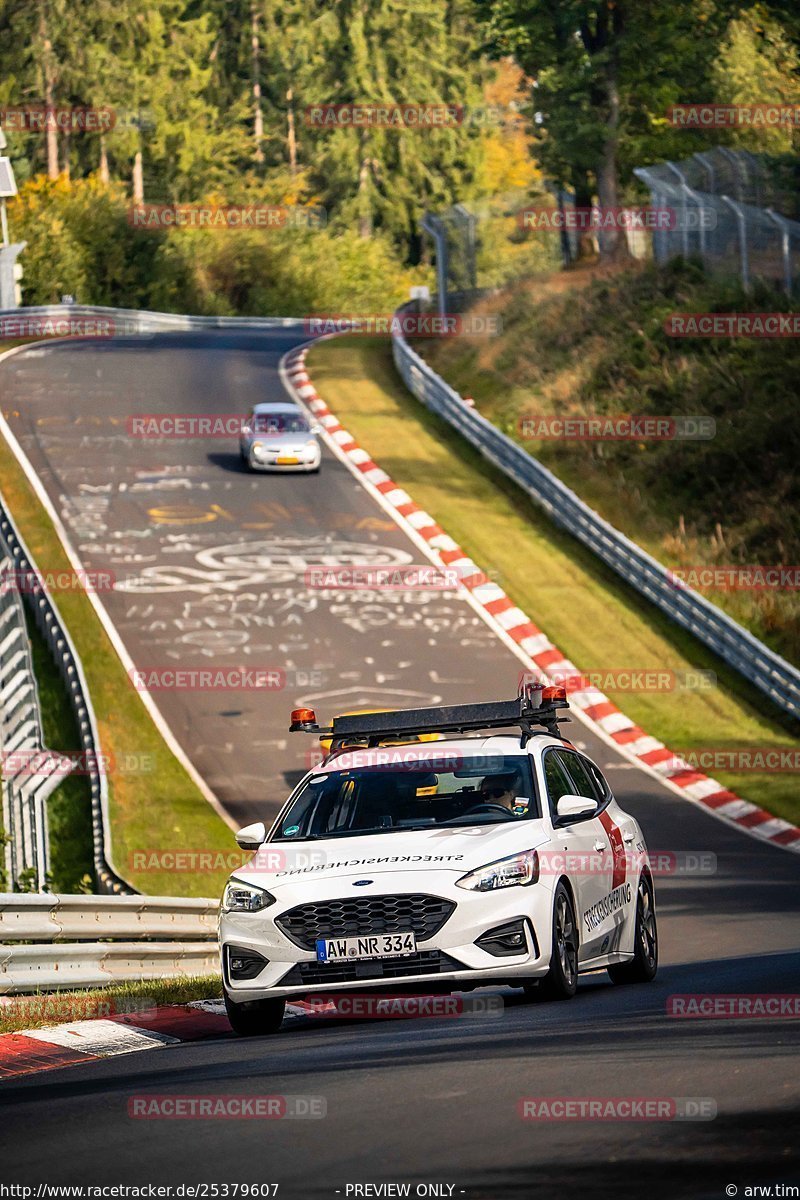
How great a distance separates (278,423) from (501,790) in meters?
28.0

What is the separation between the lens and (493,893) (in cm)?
1020

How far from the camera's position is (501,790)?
11.3 meters

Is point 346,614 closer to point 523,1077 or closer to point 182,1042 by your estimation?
point 182,1042

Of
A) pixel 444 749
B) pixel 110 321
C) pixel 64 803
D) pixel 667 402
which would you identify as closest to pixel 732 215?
pixel 667 402

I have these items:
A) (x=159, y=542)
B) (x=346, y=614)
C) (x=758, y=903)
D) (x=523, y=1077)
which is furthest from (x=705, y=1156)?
(x=159, y=542)

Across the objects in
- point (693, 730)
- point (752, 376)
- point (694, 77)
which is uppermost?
point (694, 77)

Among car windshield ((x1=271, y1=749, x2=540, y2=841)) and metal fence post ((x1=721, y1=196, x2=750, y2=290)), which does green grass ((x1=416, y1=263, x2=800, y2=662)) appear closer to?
metal fence post ((x1=721, y1=196, x2=750, y2=290))

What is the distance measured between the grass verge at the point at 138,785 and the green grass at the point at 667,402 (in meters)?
10.7

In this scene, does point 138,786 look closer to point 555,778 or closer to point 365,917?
point 555,778

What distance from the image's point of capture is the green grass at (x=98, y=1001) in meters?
10.8

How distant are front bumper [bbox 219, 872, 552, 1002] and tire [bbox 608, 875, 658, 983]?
1933mm

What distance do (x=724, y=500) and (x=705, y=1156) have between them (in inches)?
1193

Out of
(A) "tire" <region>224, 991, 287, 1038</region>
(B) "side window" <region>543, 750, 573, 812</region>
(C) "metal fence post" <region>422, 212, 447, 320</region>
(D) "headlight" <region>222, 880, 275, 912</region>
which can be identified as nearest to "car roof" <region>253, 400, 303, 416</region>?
(C) "metal fence post" <region>422, 212, 447, 320</region>

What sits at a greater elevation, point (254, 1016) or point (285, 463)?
point (254, 1016)
